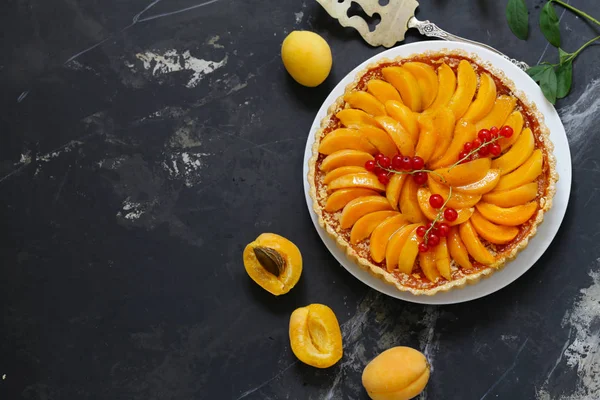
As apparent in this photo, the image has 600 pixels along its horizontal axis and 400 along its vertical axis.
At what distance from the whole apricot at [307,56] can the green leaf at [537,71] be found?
0.81 meters

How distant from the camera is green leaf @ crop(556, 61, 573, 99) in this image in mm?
2811

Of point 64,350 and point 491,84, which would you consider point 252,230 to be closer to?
point 64,350

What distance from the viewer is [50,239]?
3.02 meters

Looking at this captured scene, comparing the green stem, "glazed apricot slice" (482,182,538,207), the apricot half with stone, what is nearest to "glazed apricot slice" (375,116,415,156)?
"glazed apricot slice" (482,182,538,207)

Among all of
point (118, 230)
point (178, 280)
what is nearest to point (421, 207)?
point (178, 280)

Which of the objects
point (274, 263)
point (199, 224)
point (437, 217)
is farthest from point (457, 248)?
point (199, 224)

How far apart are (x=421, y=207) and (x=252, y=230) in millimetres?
803

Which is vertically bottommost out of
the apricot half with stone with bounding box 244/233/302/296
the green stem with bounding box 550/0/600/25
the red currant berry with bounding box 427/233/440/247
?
the apricot half with stone with bounding box 244/233/302/296

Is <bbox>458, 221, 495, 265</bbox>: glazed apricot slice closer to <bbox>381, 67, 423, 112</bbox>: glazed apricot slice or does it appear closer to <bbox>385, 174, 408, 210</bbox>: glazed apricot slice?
<bbox>385, 174, 408, 210</bbox>: glazed apricot slice

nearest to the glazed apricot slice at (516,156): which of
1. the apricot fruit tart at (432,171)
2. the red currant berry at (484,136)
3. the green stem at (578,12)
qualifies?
the apricot fruit tart at (432,171)

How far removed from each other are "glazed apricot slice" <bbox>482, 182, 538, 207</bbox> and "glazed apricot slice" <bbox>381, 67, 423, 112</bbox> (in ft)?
1.37

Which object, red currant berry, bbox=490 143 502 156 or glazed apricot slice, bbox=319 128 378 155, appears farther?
glazed apricot slice, bbox=319 128 378 155

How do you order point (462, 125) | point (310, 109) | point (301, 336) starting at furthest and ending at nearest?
1. point (310, 109)
2. point (301, 336)
3. point (462, 125)

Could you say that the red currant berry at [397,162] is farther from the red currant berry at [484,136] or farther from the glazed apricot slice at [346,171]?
the red currant berry at [484,136]
